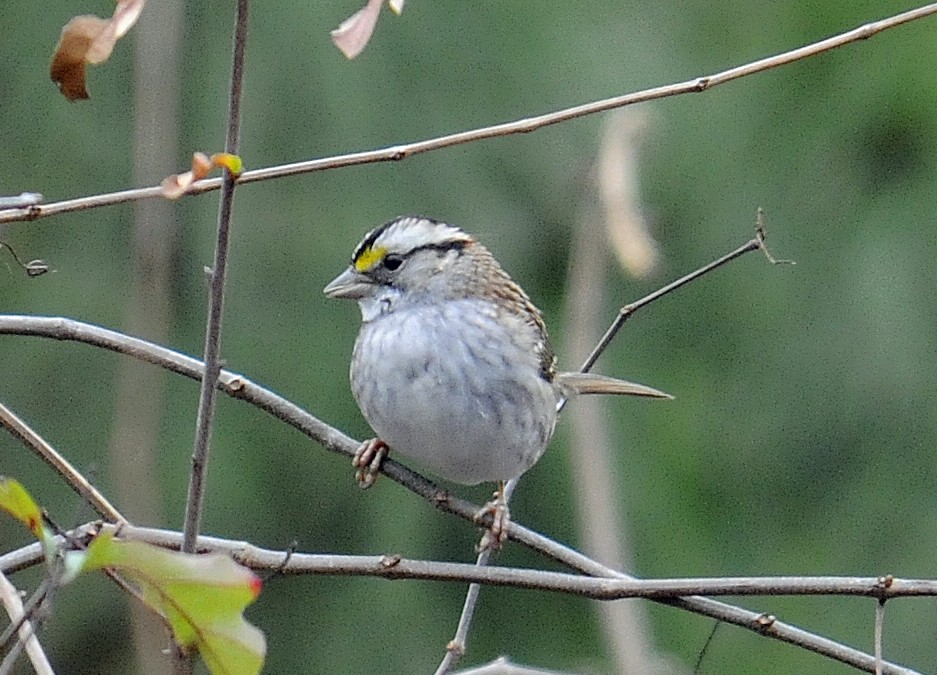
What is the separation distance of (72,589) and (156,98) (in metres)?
1.97

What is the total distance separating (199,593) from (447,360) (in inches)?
66.5

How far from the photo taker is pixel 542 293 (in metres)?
4.81

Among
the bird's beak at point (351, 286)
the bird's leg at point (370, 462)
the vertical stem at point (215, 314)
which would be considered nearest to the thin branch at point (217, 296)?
the vertical stem at point (215, 314)

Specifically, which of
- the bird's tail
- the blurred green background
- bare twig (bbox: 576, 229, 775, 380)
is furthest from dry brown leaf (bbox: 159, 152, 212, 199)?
the blurred green background

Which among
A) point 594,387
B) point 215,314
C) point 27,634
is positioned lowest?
point 27,634

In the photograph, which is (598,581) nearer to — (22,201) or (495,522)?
(495,522)

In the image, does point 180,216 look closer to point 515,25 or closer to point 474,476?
point 515,25

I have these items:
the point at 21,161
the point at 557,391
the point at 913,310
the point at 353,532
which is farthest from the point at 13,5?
the point at 913,310

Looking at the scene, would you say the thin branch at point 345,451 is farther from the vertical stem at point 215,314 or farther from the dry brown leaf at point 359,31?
the dry brown leaf at point 359,31

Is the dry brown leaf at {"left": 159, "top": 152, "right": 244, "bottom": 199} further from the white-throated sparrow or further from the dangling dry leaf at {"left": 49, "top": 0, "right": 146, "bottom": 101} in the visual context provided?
the white-throated sparrow

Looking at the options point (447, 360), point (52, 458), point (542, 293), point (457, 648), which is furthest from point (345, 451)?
point (542, 293)

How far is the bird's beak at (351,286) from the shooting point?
300 centimetres

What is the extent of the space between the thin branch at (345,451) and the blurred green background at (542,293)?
7.13 ft

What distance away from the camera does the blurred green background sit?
4.62 meters
